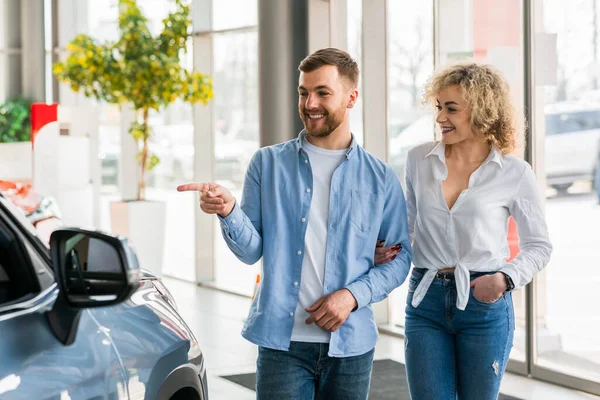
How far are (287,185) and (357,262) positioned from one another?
28 centimetres

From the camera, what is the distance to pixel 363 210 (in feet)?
8.16

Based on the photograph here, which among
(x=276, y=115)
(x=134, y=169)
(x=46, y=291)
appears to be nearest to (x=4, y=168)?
(x=134, y=169)

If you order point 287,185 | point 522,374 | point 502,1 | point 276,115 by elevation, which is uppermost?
point 502,1

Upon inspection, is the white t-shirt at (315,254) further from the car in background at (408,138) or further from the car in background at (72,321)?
the car in background at (408,138)

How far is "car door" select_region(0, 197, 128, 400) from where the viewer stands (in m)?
1.46

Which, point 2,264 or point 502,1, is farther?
point 502,1

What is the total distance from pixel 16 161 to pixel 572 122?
6202 millimetres

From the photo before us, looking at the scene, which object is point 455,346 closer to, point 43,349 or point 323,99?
point 323,99

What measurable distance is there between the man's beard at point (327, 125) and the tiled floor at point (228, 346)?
2944 millimetres

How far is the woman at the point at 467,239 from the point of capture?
2604 millimetres

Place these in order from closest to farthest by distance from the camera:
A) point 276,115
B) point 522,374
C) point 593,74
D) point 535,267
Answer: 1. point 535,267
2. point 593,74
3. point 522,374
4. point 276,115

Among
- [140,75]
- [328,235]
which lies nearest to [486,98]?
[328,235]

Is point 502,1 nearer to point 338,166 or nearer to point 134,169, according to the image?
point 338,166

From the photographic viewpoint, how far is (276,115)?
7.11 metres
